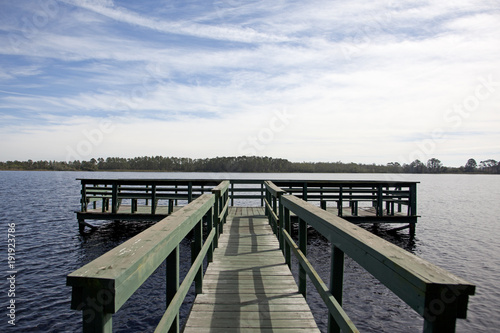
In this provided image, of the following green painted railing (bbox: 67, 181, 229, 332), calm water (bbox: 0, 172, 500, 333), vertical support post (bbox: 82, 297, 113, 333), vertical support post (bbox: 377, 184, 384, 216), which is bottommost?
calm water (bbox: 0, 172, 500, 333)

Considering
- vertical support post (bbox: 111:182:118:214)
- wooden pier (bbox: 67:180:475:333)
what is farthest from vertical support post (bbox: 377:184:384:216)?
vertical support post (bbox: 111:182:118:214)

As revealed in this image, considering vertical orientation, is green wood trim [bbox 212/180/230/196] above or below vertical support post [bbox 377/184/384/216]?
above

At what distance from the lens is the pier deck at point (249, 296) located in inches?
118

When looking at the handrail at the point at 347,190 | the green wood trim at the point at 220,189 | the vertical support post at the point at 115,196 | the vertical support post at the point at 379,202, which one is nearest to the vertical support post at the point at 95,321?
the green wood trim at the point at 220,189

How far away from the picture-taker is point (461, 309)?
3.77 feet

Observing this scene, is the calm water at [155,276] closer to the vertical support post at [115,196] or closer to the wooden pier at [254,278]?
the vertical support post at [115,196]

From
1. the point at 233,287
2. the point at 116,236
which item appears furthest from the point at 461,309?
the point at 116,236

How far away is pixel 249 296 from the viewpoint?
367cm

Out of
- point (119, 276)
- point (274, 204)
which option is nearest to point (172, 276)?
point (119, 276)

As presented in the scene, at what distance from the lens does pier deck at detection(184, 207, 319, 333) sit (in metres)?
3.01

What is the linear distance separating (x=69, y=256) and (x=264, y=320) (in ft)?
28.8

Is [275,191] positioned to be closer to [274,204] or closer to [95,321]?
[274,204]

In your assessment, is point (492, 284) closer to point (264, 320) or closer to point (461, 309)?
point (264, 320)

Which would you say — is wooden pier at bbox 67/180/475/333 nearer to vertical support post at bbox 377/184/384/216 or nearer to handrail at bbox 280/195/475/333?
handrail at bbox 280/195/475/333
